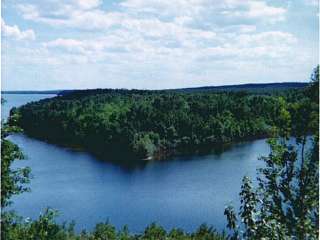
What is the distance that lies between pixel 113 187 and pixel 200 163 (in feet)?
27.1

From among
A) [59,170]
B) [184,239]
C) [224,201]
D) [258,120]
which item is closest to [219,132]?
[258,120]

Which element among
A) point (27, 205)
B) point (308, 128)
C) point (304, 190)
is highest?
point (308, 128)

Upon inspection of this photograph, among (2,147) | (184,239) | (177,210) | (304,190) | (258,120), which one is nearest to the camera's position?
(304,190)

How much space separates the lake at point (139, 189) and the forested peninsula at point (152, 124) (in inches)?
197

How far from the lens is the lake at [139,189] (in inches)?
904

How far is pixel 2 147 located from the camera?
5.45m

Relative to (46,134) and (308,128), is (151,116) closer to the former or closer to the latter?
(46,134)

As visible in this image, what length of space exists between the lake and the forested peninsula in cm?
501

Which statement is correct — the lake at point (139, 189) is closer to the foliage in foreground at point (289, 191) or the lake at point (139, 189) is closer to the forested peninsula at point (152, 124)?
the forested peninsula at point (152, 124)

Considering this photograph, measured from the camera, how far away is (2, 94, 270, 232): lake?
75.3ft

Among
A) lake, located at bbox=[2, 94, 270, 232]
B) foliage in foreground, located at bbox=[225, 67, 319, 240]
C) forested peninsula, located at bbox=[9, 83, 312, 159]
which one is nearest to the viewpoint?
foliage in foreground, located at bbox=[225, 67, 319, 240]

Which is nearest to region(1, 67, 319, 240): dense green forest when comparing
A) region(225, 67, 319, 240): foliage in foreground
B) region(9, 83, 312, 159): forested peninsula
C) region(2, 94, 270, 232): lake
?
region(225, 67, 319, 240): foliage in foreground

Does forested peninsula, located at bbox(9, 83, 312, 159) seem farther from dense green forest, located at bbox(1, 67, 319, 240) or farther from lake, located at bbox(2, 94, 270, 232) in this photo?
dense green forest, located at bbox(1, 67, 319, 240)

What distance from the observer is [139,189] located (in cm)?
2850
